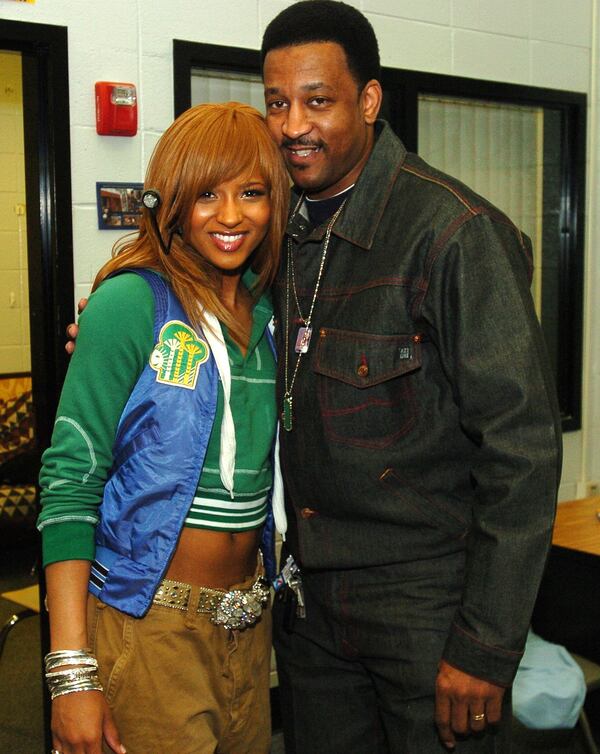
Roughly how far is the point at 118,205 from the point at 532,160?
1.93 meters

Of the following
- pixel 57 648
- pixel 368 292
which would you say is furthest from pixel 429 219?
pixel 57 648

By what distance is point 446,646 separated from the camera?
147 cm

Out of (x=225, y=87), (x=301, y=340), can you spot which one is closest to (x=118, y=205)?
(x=225, y=87)

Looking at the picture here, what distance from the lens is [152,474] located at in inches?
59.4

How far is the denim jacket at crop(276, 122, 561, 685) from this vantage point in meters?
1.40

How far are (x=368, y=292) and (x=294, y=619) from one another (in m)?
0.64

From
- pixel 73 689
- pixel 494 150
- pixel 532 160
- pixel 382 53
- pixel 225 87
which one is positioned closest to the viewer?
pixel 73 689

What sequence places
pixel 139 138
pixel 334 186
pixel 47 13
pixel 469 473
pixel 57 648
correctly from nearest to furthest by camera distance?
pixel 57 648, pixel 469 473, pixel 334 186, pixel 47 13, pixel 139 138

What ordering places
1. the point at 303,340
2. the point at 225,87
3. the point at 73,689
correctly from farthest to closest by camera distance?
the point at 225,87, the point at 303,340, the point at 73,689

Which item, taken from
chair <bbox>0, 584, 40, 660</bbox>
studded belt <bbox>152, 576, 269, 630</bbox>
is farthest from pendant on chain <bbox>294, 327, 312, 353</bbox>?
chair <bbox>0, 584, 40, 660</bbox>

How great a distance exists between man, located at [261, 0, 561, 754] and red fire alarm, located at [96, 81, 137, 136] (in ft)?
3.44

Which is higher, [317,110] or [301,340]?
[317,110]

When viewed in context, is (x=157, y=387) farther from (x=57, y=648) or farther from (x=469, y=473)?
(x=469, y=473)

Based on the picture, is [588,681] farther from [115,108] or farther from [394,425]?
[115,108]
